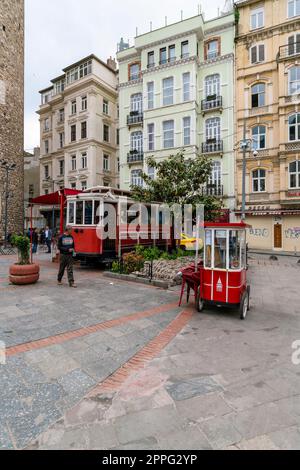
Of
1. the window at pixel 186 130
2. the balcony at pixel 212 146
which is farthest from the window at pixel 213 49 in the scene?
the balcony at pixel 212 146

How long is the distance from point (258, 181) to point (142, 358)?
22.5 metres

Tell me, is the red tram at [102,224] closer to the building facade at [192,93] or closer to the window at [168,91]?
the building facade at [192,93]


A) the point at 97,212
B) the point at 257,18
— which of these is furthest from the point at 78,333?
the point at 257,18

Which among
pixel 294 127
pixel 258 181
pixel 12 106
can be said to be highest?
pixel 12 106

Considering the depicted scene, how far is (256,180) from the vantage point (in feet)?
77.2

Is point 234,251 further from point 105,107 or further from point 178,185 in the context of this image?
point 105,107

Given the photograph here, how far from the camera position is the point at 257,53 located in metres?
23.2

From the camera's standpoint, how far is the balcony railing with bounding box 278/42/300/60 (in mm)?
21392

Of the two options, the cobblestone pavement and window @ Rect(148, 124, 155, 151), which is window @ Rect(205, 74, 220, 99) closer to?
window @ Rect(148, 124, 155, 151)

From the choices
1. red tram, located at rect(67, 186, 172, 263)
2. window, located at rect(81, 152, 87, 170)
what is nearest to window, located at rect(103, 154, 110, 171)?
window, located at rect(81, 152, 87, 170)

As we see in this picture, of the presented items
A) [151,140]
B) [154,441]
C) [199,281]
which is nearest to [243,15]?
[151,140]

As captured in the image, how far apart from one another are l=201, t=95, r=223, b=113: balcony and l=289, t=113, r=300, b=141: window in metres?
5.85

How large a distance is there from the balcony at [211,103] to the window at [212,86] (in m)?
0.16

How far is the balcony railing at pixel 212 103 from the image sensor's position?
23.6 meters
